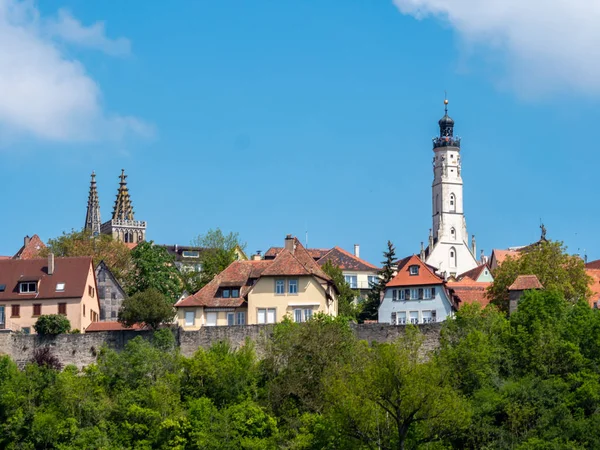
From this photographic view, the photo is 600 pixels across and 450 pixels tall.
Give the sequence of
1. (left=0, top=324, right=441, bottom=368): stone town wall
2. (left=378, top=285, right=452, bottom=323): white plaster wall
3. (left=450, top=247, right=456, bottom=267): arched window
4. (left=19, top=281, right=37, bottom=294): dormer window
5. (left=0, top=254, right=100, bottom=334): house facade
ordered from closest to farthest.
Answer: (left=0, top=324, right=441, bottom=368): stone town wall < (left=0, top=254, right=100, bottom=334): house facade < (left=19, top=281, right=37, bottom=294): dormer window < (left=378, top=285, right=452, bottom=323): white plaster wall < (left=450, top=247, right=456, bottom=267): arched window

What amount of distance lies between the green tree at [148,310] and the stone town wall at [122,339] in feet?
11.5

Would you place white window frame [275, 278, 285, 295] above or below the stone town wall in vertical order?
above

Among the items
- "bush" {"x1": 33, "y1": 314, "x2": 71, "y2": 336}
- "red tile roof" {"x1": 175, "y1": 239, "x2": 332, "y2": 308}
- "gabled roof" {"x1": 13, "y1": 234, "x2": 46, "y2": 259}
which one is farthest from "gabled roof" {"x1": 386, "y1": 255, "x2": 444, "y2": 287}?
"gabled roof" {"x1": 13, "y1": 234, "x2": 46, "y2": 259}

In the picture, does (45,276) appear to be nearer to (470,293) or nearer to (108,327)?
(108,327)

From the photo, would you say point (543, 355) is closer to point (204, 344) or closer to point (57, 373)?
point (204, 344)

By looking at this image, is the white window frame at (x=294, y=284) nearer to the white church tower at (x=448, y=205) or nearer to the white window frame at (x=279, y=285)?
the white window frame at (x=279, y=285)

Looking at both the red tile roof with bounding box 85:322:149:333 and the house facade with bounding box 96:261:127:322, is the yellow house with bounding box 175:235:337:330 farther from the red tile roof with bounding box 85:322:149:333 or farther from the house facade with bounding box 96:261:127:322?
the house facade with bounding box 96:261:127:322

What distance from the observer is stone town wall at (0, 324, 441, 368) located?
8400 centimetres

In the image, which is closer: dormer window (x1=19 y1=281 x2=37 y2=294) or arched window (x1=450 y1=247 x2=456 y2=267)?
dormer window (x1=19 y1=281 x2=37 y2=294)

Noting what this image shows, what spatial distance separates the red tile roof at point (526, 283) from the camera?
88.1m

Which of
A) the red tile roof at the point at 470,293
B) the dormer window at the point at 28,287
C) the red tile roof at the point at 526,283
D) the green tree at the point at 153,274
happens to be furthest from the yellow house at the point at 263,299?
the red tile roof at the point at 526,283

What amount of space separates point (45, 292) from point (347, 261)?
40.4m

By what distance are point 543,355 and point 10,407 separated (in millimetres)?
27053

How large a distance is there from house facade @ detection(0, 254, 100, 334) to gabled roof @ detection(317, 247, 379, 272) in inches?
1380
